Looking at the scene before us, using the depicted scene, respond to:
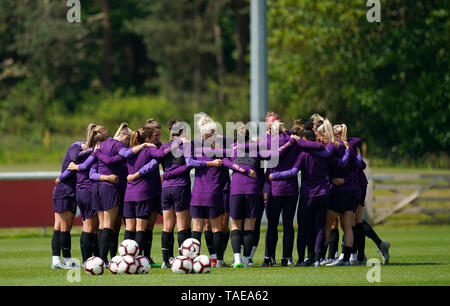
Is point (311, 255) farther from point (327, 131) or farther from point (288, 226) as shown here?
point (327, 131)

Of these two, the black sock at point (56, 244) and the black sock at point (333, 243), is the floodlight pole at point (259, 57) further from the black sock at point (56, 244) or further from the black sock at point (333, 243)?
the black sock at point (56, 244)

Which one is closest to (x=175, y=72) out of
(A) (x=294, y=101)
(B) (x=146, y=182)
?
(A) (x=294, y=101)

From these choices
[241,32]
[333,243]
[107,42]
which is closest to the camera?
[333,243]

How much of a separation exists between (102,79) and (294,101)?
802 inches

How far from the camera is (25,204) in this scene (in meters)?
22.7

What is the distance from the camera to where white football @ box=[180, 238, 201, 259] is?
1338 centimetres

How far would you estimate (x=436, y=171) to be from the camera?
42719 mm

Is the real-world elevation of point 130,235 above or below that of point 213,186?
below

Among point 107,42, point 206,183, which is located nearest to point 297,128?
point 206,183

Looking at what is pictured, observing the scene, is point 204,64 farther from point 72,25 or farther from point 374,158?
point 374,158

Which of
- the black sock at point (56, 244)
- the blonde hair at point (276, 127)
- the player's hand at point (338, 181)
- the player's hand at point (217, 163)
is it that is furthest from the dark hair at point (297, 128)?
the black sock at point (56, 244)

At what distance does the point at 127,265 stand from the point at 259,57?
32.8 feet

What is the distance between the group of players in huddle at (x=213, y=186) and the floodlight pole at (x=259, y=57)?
25.1ft

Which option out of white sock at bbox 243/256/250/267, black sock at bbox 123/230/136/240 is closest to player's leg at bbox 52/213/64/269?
black sock at bbox 123/230/136/240
